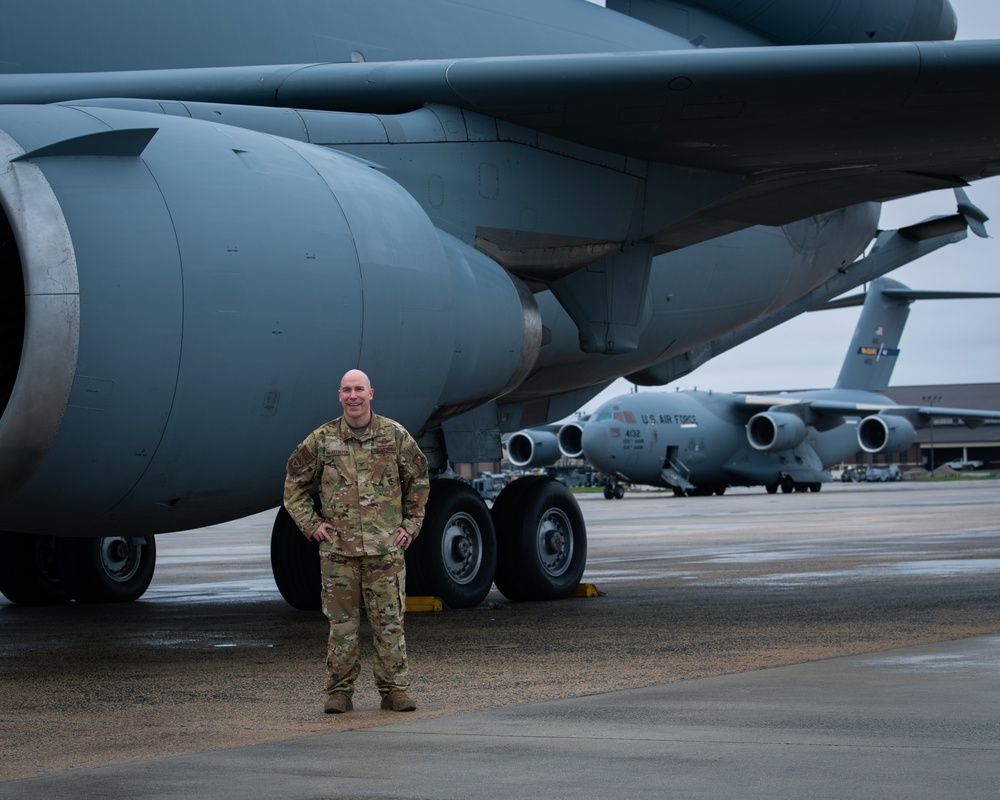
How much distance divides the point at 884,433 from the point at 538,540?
128ft

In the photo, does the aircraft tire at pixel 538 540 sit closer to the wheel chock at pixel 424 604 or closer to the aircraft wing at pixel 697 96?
the wheel chock at pixel 424 604

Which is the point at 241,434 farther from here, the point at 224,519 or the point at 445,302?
the point at 445,302

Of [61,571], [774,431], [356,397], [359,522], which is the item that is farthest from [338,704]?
[774,431]

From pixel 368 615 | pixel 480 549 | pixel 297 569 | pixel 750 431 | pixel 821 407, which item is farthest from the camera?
pixel 821 407

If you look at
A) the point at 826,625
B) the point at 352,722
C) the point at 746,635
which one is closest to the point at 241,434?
the point at 352,722

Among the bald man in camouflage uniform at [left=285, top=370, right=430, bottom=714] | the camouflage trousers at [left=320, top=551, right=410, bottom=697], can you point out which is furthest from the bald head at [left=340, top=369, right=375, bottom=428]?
the camouflage trousers at [left=320, top=551, right=410, bottom=697]

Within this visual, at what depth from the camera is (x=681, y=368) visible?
1469 centimetres

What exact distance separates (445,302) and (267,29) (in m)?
2.90

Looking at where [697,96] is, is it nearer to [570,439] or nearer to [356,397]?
[356,397]

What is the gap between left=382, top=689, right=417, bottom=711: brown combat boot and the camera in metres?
5.87

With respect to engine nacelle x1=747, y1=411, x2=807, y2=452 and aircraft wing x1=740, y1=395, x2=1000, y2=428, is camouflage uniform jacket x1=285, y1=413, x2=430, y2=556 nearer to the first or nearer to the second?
engine nacelle x1=747, y1=411, x2=807, y2=452

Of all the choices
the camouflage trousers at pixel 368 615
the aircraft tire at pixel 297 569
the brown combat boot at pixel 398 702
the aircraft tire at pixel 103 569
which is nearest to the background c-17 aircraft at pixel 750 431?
the aircraft tire at pixel 103 569

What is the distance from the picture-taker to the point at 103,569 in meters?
12.2

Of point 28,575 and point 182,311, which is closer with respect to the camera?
point 182,311
